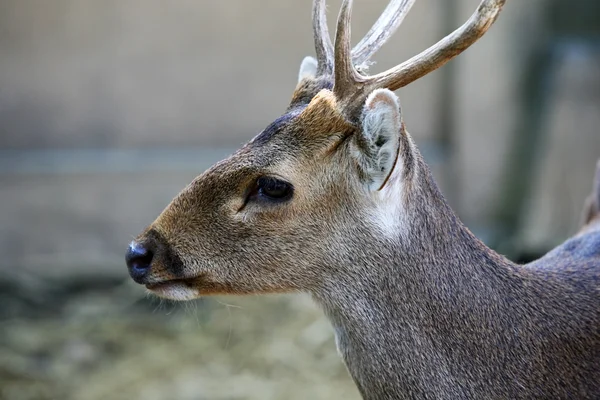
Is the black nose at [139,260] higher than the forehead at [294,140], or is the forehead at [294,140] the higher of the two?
the forehead at [294,140]

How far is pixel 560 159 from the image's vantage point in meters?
7.50

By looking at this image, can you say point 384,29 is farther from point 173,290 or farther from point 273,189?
point 173,290

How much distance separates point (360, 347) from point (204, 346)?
12.0ft

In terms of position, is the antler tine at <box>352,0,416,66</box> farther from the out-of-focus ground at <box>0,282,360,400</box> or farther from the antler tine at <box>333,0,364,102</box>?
the out-of-focus ground at <box>0,282,360,400</box>

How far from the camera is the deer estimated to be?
297cm

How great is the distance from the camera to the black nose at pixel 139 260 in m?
3.06

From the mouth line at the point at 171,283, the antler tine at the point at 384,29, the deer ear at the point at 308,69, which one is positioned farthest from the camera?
the deer ear at the point at 308,69

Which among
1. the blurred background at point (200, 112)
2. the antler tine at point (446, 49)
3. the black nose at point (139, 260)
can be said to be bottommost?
the black nose at point (139, 260)

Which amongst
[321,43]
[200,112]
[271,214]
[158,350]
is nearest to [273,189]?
[271,214]

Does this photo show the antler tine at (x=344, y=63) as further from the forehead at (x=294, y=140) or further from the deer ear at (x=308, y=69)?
the deer ear at (x=308, y=69)

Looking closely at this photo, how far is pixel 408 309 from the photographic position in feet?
9.79

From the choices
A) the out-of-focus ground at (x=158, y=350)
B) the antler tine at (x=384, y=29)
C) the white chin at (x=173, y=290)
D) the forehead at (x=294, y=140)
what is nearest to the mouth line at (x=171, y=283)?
the white chin at (x=173, y=290)

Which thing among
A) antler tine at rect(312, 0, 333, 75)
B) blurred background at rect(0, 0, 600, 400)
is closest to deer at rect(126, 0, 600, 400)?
antler tine at rect(312, 0, 333, 75)

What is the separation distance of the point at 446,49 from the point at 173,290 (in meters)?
1.21
